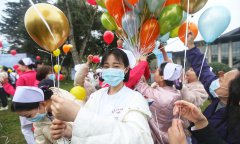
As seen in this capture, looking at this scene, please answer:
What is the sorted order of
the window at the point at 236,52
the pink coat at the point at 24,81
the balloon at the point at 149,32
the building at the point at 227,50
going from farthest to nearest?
the window at the point at 236,52 < the building at the point at 227,50 < the pink coat at the point at 24,81 < the balloon at the point at 149,32

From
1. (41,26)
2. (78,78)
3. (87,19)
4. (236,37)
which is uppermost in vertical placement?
(87,19)

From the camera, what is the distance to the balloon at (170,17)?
260cm

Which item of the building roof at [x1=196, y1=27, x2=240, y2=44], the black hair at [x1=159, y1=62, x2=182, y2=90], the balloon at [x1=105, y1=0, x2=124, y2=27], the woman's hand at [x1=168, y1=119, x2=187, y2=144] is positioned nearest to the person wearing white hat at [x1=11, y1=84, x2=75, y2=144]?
the woman's hand at [x1=168, y1=119, x2=187, y2=144]

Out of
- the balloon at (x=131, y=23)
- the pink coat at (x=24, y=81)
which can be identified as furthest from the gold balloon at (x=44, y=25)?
the pink coat at (x=24, y=81)

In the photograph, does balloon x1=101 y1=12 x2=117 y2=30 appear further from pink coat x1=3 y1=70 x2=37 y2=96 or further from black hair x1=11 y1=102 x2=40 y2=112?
pink coat x1=3 y1=70 x2=37 y2=96

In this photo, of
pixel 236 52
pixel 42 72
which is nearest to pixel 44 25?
pixel 42 72

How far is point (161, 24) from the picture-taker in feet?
8.90

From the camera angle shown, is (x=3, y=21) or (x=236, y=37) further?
(x=3, y=21)

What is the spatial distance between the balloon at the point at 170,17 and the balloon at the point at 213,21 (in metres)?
0.30

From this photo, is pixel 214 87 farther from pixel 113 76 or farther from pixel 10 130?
pixel 10 130

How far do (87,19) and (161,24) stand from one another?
19.7 m

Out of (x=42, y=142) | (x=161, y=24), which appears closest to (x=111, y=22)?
(x=161, y=24)

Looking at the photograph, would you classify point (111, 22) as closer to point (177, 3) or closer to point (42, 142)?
point (177, 3)

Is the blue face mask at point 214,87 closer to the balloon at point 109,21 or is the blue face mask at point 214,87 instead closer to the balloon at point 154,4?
the balloon at point 154,4
